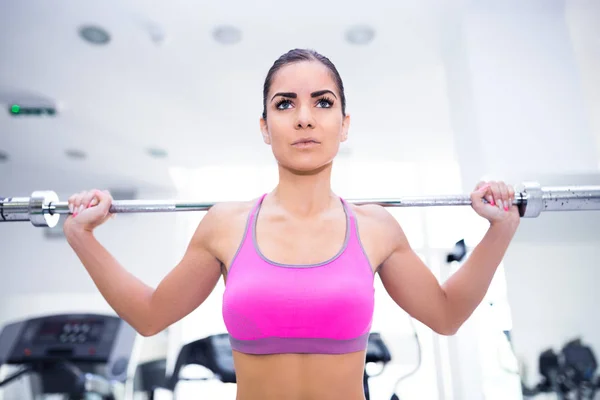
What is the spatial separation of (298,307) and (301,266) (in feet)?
0.23

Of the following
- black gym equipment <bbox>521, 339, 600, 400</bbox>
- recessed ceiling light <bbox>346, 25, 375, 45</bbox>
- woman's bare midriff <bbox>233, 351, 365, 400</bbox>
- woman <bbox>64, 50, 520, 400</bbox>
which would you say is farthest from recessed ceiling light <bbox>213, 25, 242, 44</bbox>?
black gym equipment <bbox>521, 339, 600, 400</bbox>

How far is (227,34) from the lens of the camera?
198cm

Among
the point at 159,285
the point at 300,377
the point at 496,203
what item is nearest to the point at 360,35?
the point at 496,203

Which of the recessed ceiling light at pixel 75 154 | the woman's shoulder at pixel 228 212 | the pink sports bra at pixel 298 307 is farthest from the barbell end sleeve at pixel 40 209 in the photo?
the recessed ceiling light at pixel 75 154

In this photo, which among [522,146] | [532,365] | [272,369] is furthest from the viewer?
[532,365]

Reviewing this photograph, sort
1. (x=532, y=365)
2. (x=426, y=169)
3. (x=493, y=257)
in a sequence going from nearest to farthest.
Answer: (x=493, y=257) → (x=532, y=365) → (x=426, y=169)

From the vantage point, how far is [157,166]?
2818 mm

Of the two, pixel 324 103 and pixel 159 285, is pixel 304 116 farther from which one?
pixel 159 285

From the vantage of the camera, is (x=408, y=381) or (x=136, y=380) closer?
(x=408, y=381)

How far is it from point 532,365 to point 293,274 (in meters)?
1.63

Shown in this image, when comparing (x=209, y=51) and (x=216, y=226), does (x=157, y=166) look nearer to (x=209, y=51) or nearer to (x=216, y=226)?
(x=209, y=51)

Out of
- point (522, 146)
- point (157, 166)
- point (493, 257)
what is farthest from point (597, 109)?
point (157, 166)

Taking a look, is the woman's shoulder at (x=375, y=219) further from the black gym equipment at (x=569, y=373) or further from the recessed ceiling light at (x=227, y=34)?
the black gym equipment at (x=569, y=373)

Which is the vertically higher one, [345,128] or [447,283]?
[345,128]
